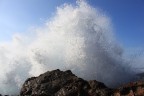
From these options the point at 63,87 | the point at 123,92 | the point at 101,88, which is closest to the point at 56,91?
the point at 63,87

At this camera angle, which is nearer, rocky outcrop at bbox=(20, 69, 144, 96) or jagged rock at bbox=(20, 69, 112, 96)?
rocky outcrop at bbox=(20, 69, 144, 96)

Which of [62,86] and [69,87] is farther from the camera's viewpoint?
[62,86]

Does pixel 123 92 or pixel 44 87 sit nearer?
pixel 123 92

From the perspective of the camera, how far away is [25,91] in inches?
3762

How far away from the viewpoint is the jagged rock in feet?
251

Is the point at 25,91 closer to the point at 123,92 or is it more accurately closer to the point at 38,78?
the point at 38,78

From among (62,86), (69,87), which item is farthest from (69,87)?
(62,86)

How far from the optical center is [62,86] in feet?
275

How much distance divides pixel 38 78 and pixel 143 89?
131 ft

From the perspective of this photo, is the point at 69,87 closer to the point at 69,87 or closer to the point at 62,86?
the point at 69,87

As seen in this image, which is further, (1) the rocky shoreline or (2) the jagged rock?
(2) the jagged rock

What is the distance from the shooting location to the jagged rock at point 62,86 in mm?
76375

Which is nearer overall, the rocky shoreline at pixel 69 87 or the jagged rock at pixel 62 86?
the rocky shoreline at pixel 69 87

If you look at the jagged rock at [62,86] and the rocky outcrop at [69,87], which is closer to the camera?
the rocky outcrop at [69,87]
